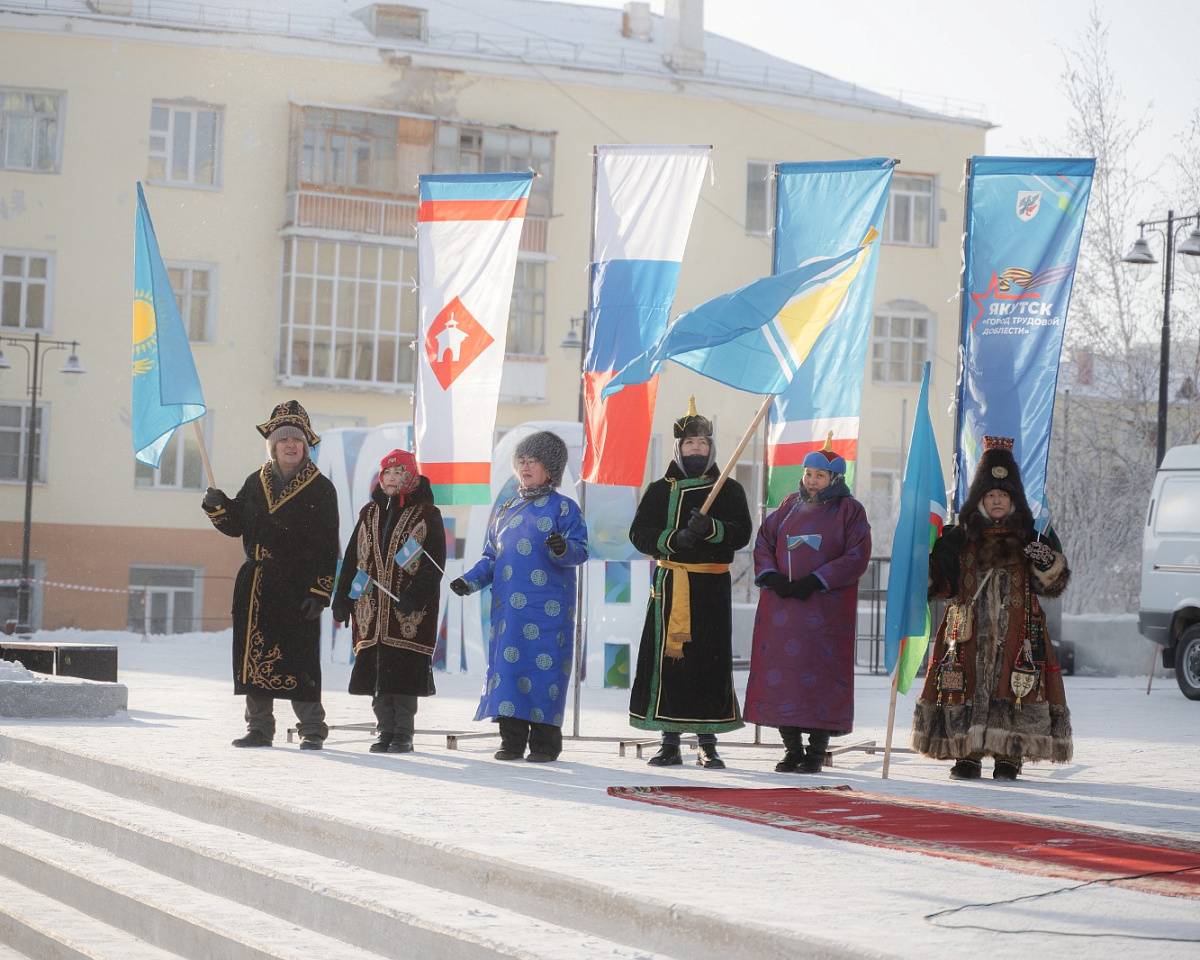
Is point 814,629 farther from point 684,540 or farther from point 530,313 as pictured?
point 530,313

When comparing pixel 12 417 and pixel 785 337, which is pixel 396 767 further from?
pixel 12 417

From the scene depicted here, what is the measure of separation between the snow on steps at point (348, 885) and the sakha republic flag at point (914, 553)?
3.27m

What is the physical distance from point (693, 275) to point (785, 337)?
25.0 meters

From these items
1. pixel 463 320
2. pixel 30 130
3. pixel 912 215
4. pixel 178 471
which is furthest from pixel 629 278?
pixel 912 215

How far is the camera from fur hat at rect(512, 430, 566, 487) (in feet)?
28.7

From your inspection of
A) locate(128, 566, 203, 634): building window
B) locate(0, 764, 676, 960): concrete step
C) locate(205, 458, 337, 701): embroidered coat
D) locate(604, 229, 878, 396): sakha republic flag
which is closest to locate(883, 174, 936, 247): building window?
locate(128, 566, 203, 634): building window

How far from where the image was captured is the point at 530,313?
107 feet

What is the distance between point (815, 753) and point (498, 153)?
24563 millimetres

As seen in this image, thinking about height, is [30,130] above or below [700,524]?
above

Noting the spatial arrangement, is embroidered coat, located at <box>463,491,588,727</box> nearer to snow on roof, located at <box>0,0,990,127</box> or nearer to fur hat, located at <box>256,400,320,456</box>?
fur hat, located at <box>256,400,320,456</box>

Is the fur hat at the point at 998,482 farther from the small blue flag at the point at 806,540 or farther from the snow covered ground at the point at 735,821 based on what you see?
the snow covered ground at the point at 735,821

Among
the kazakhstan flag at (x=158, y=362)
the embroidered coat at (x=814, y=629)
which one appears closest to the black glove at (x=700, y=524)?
the embroidered coat at (x=814, y=629)

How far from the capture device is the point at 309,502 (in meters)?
9.13

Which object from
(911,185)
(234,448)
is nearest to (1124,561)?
(911,185)
